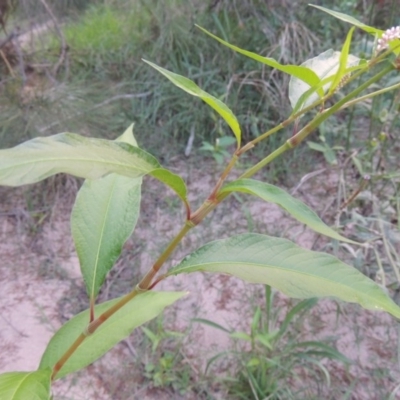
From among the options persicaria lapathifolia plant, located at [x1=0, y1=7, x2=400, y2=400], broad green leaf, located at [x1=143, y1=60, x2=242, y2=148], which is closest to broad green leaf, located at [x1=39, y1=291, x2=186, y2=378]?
persicaria lapathifolia plant, located at [x1=0, y1=7, x2=400, y2=400]

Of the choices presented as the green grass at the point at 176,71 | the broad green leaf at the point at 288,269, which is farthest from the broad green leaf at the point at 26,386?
the green grass at the point at 176,71

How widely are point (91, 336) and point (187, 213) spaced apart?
25cm

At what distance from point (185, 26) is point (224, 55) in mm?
190

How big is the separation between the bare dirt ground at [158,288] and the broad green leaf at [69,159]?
69 centimetres

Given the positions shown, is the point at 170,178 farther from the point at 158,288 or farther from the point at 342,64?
the point at 158,288

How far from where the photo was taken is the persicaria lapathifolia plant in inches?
12.7

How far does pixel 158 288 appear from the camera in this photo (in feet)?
4.14

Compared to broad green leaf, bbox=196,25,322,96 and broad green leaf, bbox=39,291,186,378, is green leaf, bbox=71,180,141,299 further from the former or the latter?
broad green leaf, bbox=196,25,322,96

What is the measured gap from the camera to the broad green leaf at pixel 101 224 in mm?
482

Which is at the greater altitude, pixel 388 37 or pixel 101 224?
pixel 388 37

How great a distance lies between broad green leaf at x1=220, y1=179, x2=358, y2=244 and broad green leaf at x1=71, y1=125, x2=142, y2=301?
14 centimetres

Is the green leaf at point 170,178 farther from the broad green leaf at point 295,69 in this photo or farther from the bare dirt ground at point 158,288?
the bare dirt ground at point 158,288

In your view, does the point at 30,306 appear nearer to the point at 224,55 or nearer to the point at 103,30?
the point at 224,55

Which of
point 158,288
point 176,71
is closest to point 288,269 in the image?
point 158,288
